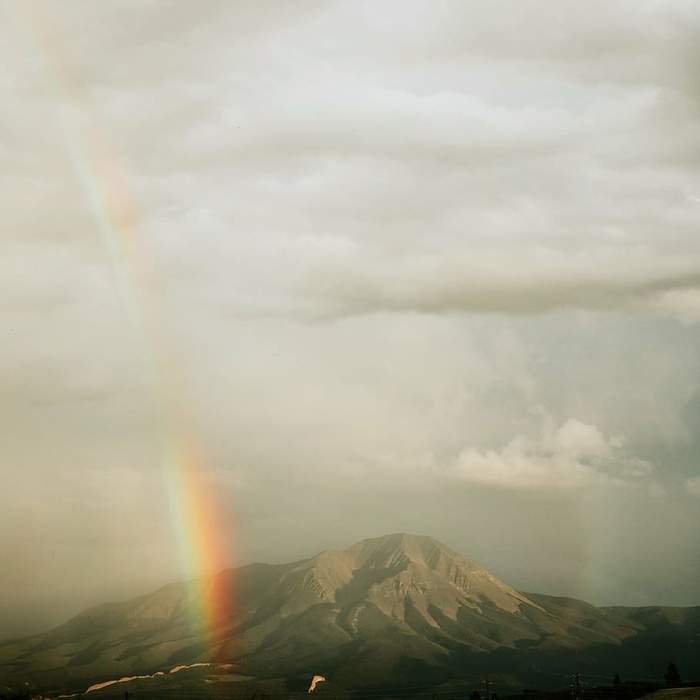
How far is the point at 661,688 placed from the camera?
198m

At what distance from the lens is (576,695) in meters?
195

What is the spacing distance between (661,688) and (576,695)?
1865cm
